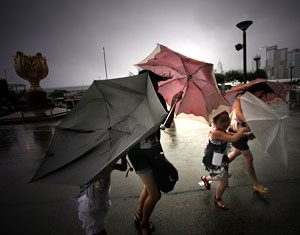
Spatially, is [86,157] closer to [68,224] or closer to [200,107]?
[200,107]

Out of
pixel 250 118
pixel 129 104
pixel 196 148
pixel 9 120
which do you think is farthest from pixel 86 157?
pixel 9 120

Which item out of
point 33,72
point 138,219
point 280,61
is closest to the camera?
point 138,219

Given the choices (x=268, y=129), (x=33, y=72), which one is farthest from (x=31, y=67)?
(x=268, y=129)

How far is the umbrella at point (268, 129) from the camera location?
1.81 m

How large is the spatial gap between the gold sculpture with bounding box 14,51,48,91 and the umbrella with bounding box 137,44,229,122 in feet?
62.1

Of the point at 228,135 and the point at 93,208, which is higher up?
the point at 228,135

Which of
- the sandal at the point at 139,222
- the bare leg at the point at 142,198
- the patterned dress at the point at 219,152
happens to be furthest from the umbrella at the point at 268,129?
the sandal at the point at 139,222

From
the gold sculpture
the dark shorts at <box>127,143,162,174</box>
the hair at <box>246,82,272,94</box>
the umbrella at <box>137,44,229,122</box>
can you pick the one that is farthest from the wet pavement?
the gold sculpture

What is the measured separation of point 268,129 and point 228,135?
0.45 m

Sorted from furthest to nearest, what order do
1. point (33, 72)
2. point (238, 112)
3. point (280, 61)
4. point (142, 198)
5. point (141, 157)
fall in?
1. point (280, 61)
2. point (33, 72)
3. point (238, 112)
4. point (142, 198)
5. point (141, 157)

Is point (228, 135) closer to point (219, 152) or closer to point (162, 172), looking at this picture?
point (219, 152)

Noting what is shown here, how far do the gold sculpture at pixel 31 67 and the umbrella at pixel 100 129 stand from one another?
1944 cm

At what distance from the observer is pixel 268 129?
6.14ft

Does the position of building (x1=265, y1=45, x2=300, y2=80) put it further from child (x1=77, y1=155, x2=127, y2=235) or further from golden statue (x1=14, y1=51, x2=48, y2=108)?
child (x1=77, y1=155, x2=127, y2=235)
